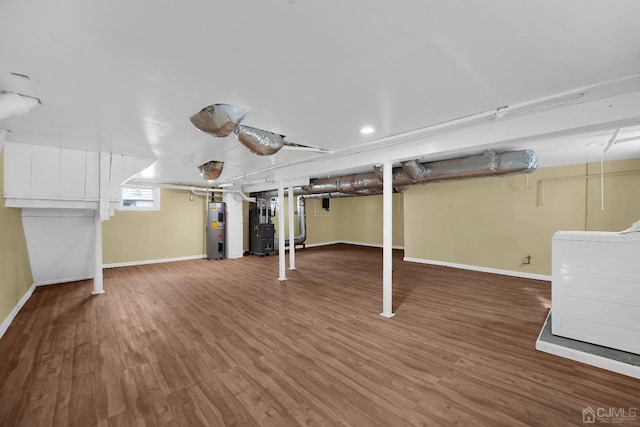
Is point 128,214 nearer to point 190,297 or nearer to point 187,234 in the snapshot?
point 187,234

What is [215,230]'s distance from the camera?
7090 millimetres

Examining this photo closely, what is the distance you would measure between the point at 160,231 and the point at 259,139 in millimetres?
5483

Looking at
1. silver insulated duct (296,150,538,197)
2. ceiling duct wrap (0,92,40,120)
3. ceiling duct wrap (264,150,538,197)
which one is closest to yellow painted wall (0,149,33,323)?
ceiling duct wrap (0,92,40,120)

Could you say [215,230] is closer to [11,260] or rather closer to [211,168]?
[211,168]

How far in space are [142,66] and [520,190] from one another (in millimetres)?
5927

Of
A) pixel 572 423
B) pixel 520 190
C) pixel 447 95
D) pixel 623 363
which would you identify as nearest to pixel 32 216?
pixel 447 95

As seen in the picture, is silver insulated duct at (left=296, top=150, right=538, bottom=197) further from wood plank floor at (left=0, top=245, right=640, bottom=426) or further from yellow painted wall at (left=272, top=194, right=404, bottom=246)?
yellow painted wall at (left=272, top=194, right=404, bottom=246)

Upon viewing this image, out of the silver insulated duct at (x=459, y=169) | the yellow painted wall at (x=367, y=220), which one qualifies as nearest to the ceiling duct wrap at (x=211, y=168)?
the silver insulated duct at (x=459, y=169)

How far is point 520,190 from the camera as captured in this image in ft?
16.5

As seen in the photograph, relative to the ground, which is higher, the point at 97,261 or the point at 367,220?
the point at 367,220

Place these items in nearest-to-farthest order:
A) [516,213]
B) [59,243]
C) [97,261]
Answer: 1. [97,261]
2. [59,243]
3. [516,213]

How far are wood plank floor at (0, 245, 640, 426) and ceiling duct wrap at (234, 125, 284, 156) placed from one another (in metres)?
1.87

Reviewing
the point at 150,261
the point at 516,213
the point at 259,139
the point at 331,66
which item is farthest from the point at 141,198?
the point at 516,213

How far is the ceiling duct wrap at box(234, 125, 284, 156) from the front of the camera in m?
2.40
